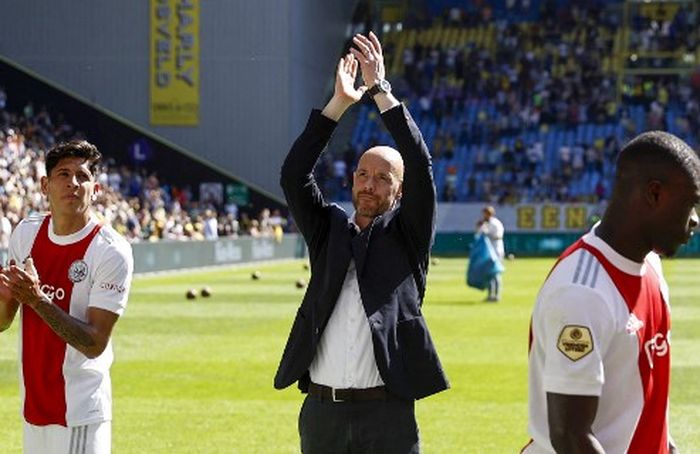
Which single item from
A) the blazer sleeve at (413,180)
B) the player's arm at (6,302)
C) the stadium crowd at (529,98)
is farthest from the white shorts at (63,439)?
the stadium crowd at (529,98)

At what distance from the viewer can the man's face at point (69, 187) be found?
7.16m

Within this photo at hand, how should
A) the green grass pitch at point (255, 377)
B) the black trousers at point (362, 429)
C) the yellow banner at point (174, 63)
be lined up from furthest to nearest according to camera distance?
1. the yellow banner at point (174, 63)
2. the green grass pitch at point (255, 377)
3. the black trousers at point (362, 429)

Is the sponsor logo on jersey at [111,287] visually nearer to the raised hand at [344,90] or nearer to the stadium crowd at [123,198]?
the raised hand at [344,90]

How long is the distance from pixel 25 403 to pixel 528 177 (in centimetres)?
5944

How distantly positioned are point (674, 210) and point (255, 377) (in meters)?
14.4

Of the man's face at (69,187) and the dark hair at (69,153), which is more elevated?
the dark hair at (69,153)

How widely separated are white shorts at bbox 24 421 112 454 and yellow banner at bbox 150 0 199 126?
177 ft

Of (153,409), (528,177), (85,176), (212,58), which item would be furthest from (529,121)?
(85,176)

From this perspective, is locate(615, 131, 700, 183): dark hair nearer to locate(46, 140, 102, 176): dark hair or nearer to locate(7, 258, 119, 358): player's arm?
locate(7, 258, 119, 358): player's arm

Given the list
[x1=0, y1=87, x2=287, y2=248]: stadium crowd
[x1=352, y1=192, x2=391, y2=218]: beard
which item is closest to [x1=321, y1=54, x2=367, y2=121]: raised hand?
[x1=352, y1=192, x2=391, y2=218]: beard

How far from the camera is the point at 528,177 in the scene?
216ft

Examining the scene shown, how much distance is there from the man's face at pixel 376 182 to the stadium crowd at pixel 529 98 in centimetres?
5581

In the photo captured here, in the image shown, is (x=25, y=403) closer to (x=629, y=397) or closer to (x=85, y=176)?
(x=85, y=176)

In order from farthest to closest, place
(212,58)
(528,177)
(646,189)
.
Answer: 1. (528,177)
2. (212,58)
3. (646,189)
